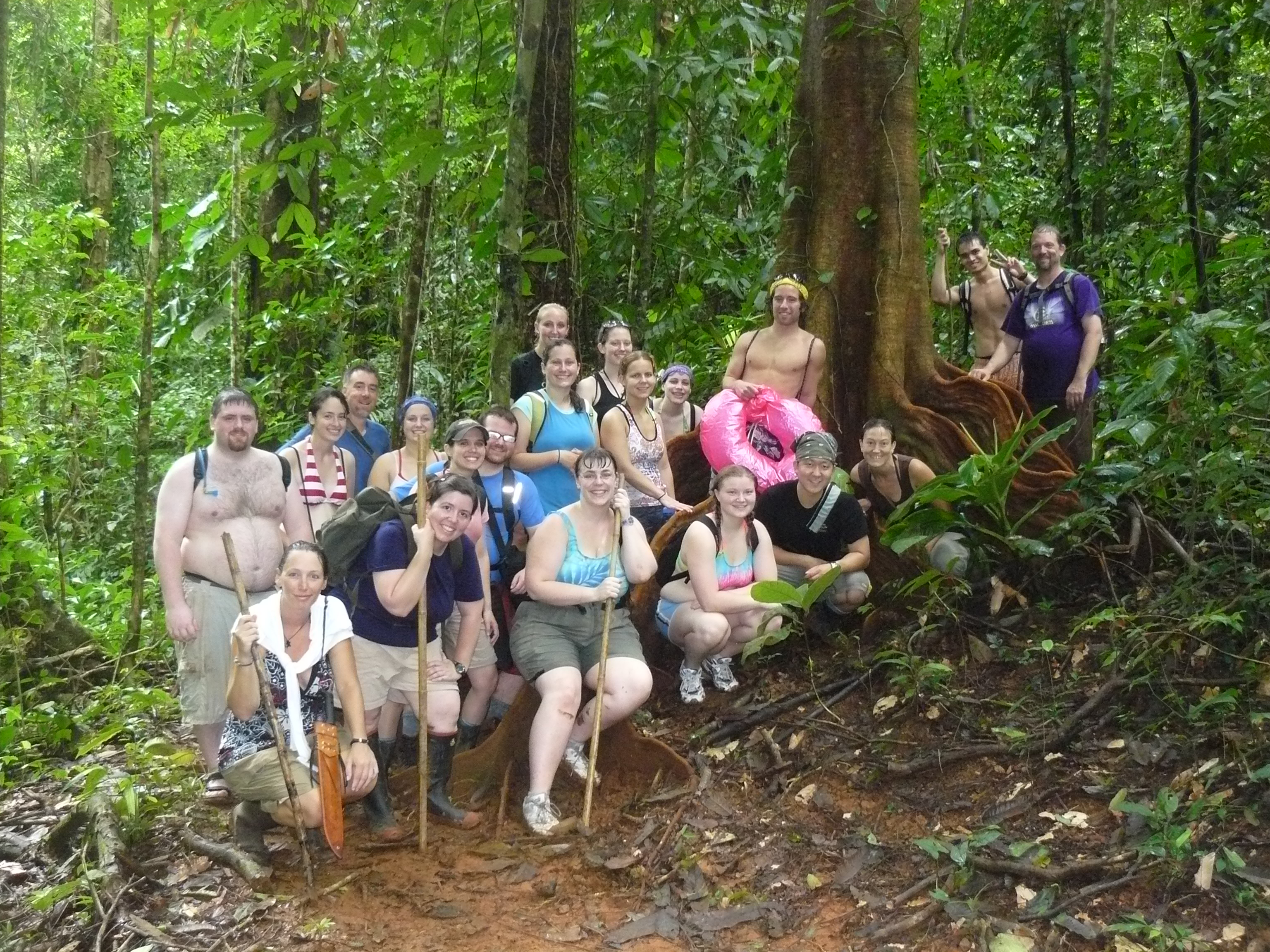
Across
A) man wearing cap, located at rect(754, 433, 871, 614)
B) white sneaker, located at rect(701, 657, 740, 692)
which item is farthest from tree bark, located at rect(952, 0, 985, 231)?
white sneaker, located at rect(701, 657, 740, 692)

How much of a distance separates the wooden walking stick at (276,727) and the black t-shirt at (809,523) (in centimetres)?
282

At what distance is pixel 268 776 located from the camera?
461cm

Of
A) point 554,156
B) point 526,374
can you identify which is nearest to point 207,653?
point 526,374

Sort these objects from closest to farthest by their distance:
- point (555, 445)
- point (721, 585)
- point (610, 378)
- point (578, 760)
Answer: point (578, 760) < point (721, 585) < point (555, 445) < point (610, 378)

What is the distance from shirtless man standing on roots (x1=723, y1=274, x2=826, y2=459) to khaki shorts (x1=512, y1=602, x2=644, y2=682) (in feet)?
5.69

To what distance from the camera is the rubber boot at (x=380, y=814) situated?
195 inches

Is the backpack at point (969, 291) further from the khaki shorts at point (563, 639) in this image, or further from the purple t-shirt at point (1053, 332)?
the khaki shorts at point (563, 639)

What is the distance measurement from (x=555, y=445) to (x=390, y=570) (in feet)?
4.76

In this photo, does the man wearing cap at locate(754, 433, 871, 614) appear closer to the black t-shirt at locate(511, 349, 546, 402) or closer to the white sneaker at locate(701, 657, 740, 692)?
the white sneaker at locate(701, 657, 740, 692)

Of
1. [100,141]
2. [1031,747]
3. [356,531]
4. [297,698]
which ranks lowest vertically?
[1031,747]

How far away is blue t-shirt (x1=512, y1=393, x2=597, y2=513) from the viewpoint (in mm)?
5996

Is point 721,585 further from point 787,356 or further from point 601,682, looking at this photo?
point 787,356

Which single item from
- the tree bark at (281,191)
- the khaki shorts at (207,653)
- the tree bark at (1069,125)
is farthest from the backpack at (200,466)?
the tree bark at (1069,125)

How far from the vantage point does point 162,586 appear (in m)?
5.01
